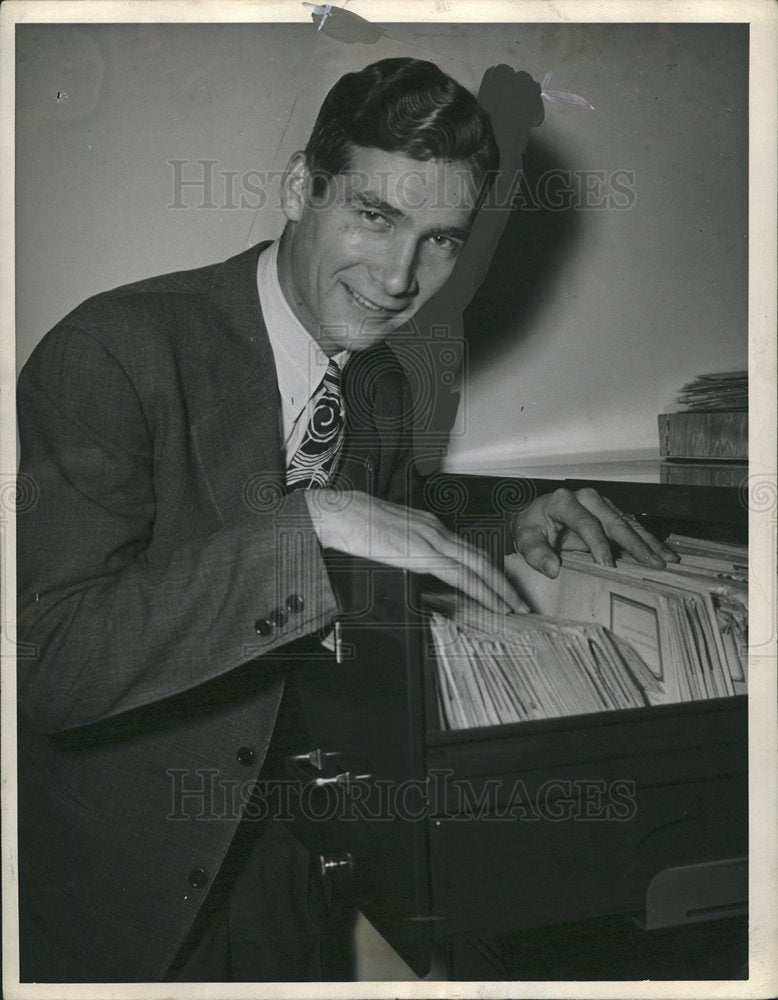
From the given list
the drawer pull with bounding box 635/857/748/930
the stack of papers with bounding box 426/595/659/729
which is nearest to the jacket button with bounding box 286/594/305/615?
the stack of papers with bounding box 426/595/659/729

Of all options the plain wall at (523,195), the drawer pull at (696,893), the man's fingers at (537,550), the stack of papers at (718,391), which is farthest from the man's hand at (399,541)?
the stack of papers at (718,391)

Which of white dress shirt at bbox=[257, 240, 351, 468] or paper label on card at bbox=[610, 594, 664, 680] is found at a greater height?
white dress shirt at bbox=[257, 240, 351, 468]

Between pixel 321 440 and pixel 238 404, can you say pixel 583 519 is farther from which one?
pixel 238 404

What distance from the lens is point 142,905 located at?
1.17 meters

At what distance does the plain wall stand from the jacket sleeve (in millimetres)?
152

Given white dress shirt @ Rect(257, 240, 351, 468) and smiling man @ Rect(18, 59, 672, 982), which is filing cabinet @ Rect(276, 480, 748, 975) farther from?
white dress shirt @ Rect(257, 240, 351, 468)

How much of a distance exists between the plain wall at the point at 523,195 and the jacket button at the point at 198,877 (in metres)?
0.70

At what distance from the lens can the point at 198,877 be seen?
117cm

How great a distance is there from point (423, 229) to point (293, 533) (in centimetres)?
47

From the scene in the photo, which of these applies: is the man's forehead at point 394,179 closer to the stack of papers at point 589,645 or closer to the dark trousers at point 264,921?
the stack of papers at point 589,645

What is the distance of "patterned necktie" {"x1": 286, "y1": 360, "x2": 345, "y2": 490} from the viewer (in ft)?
4.02

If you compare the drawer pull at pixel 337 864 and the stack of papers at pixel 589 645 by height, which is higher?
the stack of papers at pixel 589 645

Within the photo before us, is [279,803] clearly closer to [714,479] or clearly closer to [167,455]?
[167,455]

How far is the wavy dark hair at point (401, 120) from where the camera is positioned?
1.17 meters
